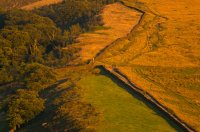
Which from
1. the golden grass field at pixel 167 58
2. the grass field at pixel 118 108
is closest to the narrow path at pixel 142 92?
the golden grass field at pixel 167 58

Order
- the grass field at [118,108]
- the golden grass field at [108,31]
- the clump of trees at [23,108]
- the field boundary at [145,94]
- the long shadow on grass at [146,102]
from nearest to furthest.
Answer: the grass field at [118,108] < the field boundary at [145,94] < the long shadow on grass at [146,102] < the clump of trees at [23,108] < the golden grass field at [108,31]

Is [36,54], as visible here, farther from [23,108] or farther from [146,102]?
[146,102]

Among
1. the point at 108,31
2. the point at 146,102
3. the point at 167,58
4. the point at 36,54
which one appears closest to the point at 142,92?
the point at 146,102

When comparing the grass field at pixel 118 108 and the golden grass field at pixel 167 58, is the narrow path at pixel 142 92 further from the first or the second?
the grass field at pixel 118 108

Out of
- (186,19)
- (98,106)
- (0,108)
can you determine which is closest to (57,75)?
(0,108)

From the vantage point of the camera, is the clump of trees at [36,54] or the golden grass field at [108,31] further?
the golden grass field at [108,31]

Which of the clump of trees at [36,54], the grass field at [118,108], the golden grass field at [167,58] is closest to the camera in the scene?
the grass field at [118,108]

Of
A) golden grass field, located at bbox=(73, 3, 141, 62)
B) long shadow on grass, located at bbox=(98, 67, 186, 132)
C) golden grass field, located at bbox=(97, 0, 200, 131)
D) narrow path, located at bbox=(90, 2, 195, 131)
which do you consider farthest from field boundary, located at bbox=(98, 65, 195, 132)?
golden grass field, located at bbox=(73, 3, 141, 62)
